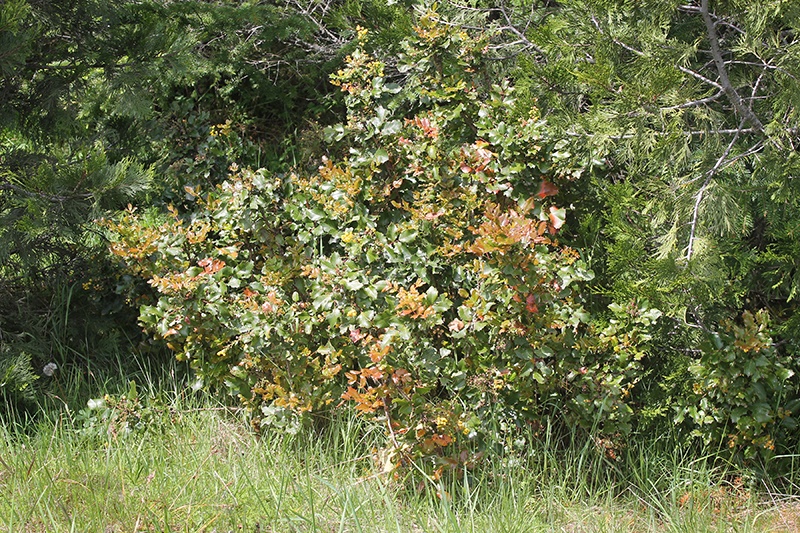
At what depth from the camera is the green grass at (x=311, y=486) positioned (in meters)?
2.56

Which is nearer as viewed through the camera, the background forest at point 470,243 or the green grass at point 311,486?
the green grass at point 311,486

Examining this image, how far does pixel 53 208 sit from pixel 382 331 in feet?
4.68

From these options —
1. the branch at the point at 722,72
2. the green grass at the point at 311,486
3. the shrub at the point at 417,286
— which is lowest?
the green grass at the point at 311,486

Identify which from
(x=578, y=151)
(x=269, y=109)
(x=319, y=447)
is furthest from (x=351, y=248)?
(x=269, y=109)

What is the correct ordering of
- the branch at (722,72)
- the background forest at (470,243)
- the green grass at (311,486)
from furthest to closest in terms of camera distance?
the background forest at (470,243) → the branch at (722,72) → the green grass at (311,486)

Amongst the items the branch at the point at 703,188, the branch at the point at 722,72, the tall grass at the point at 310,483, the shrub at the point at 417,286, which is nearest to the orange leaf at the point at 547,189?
the shrub at the point at 417,286

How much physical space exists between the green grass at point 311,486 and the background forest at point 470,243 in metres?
0.12

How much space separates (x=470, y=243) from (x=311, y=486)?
3.78 feet

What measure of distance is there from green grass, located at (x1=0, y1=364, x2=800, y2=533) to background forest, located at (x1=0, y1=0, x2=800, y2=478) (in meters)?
0.12

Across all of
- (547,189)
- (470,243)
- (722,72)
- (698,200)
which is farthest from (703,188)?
(470,243)

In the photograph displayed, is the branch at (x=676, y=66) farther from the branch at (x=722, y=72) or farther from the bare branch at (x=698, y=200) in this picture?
the bare branch at (x=698, y=200)

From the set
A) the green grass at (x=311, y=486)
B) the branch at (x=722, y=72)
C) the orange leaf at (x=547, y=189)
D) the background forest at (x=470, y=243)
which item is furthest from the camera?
the orange leaf at (x=547, y=189)

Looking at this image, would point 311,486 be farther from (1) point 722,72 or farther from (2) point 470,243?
(1) point 722,72

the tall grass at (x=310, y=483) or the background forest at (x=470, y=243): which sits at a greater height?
the background forest at (x=470, y=243)
